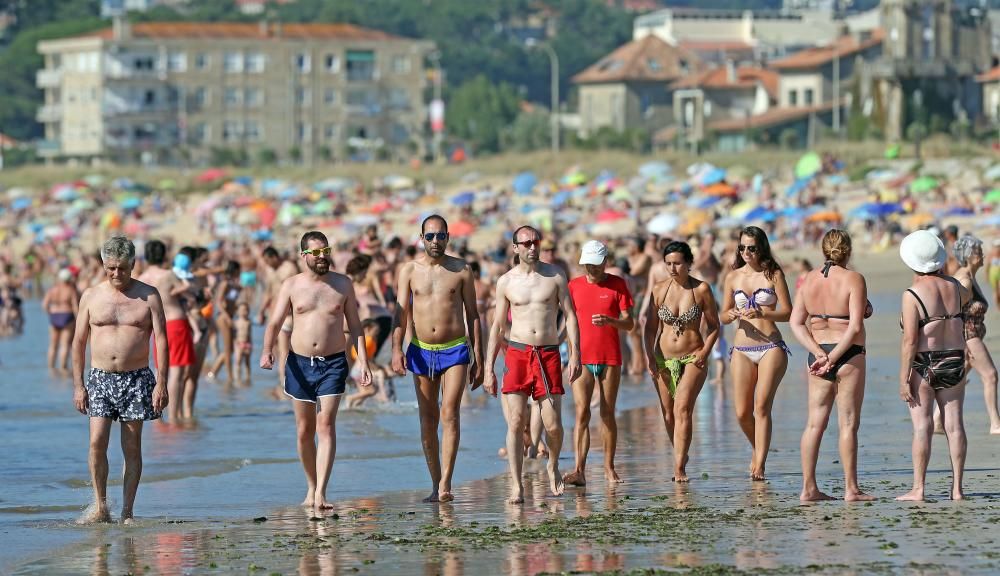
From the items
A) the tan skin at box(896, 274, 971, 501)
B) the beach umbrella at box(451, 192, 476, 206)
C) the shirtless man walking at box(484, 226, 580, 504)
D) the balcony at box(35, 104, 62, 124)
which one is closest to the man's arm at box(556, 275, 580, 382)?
the shirtless man walking at box(484, 226, 580, 504)

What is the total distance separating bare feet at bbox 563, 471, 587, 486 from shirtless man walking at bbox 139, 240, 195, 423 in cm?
468

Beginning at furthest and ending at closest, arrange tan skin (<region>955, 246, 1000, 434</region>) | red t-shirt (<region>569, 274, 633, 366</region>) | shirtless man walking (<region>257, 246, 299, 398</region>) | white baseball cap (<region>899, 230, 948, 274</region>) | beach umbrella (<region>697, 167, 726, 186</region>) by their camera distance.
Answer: beach umbrella (<region>697, 167, 726, 186</region>) → shirtless man walking (<region>257, 246, 299, 398</region>) → tan skin (<region>955, 246, 1000, 434</region>) → red t-shirt (<region>569, 274, 633, 366</region>) → white baseball cap (<region>899, 230, 948, 274</region>)

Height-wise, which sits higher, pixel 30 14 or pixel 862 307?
pixel 30 14

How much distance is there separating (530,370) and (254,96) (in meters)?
94.7

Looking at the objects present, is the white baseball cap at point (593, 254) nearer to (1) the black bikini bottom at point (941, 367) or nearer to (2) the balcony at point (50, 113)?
(1) the black bikini bottom at point (941, 367)

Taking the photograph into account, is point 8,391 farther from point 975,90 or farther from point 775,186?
point 975,90

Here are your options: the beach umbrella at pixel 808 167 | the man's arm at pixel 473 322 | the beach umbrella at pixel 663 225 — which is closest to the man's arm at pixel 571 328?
the man's arm at pixel 473 322

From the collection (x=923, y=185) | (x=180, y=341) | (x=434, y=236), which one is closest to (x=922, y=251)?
(x=434, y=236)

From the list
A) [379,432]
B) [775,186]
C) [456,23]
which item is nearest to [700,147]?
[775,186]

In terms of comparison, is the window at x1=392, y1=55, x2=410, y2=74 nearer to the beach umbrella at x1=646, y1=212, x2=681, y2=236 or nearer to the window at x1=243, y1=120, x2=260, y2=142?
the window at x1=243, y1=120, x2=260, y2=142

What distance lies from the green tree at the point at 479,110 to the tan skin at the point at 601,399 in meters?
98.0

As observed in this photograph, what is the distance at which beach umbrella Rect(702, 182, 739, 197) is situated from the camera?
4678cm

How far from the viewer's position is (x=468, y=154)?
8981 cm

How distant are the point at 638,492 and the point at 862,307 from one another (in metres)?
1.72
